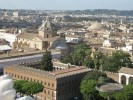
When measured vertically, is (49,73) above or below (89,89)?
above

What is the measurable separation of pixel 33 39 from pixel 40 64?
593 inches

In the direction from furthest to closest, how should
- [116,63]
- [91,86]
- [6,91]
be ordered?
[116,63] → [91,86] → [6,91]

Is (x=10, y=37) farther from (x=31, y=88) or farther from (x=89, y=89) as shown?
(x=89, y=89)

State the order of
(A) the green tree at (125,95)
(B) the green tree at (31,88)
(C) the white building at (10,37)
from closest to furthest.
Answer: (A) the green tree at (125,95)
(B) the green tree at (31,88)
(C) the white building at (10,37)

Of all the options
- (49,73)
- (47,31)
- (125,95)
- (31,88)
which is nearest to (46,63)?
(49,73)

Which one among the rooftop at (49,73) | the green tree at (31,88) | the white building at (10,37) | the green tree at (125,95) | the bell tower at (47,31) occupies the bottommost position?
the green tree at (125,95)

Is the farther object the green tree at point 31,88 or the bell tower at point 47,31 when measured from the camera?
the bell tower at point 47,31

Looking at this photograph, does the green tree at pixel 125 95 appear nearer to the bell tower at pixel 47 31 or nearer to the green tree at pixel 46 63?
the green tree at pixel 46 63

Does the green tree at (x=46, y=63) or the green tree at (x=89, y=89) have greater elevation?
the green tree at (x=46, y=63)

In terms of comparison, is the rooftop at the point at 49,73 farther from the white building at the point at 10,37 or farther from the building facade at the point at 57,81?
the white building at the point at 10,37

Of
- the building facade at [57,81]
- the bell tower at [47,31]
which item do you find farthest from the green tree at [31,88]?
the bell tower at [47,31]

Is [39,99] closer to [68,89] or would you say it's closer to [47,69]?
[68,89]

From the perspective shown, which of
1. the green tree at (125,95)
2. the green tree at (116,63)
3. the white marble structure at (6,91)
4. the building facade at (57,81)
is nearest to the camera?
the white marble structure at (6,91)

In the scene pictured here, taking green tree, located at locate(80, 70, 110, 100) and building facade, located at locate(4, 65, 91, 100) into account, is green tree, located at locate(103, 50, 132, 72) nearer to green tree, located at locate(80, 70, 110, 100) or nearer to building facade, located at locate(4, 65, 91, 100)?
building facade, located at locate(4, 65, 91, 100)
